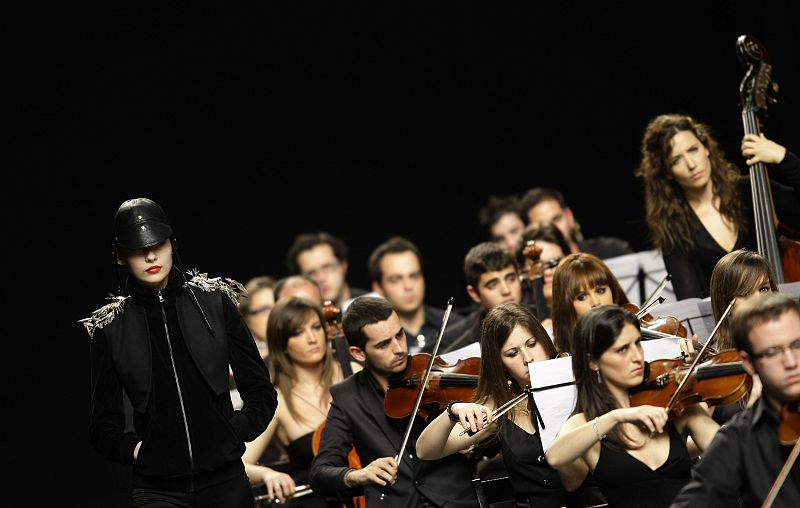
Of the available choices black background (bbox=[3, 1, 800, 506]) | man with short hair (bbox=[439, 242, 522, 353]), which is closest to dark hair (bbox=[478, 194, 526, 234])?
black background (bbox=[3, 1, 800, 506])

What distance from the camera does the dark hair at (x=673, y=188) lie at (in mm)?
4174

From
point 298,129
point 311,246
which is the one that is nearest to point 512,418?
point 311,246

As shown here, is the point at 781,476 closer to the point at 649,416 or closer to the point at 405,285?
the point at 649,416

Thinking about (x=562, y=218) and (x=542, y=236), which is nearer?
(x=542, y=236)

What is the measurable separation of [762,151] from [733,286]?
837mm

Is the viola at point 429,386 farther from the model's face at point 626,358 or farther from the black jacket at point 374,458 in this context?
the model's face at point 626,358

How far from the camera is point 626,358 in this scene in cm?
286

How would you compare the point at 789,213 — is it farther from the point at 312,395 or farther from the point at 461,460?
the point at 312,395

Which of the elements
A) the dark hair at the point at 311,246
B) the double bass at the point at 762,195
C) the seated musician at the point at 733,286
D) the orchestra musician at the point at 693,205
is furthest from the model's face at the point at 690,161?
the dark hair at the point at 311,246

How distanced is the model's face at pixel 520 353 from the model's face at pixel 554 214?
95.7 inches

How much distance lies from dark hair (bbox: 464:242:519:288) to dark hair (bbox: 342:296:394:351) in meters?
0.81

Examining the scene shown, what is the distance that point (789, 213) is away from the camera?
395 centimetres

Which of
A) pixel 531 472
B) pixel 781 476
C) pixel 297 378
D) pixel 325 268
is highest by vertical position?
pixel 325 268

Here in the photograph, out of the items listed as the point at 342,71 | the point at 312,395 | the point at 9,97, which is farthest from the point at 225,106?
the point at 312,395
